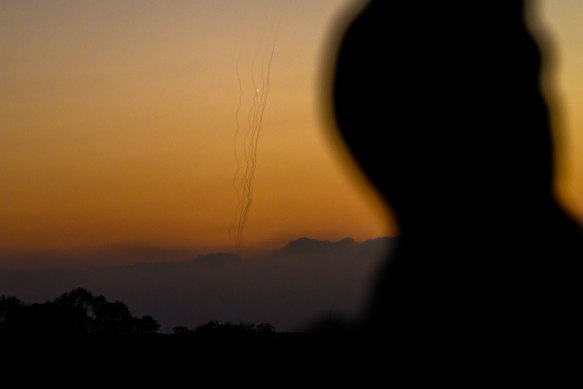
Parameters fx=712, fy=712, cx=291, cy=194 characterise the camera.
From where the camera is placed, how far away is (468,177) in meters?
0.95

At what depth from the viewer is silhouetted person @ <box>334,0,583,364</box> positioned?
91cm

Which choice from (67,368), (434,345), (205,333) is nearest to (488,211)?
Answer: (434,345)

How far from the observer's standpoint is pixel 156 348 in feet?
4.63

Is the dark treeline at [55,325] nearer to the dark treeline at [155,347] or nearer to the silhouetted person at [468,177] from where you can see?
the dark treeline at [155,347]

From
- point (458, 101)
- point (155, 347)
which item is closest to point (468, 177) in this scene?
point (458, 101)

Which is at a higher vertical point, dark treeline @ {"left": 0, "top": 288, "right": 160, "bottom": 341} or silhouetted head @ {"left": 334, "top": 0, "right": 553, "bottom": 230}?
silhouetted head @ {"left": 334, "top": 0, "right": 553, "bottom": 230}

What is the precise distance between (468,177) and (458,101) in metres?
0.10

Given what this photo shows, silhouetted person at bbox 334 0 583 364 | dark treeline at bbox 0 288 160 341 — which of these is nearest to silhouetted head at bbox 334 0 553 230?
silhouetted person at bbox 334 0 583 364

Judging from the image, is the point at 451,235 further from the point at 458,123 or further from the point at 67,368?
the point at 67,368

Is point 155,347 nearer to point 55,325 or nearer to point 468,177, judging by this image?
point 55,325

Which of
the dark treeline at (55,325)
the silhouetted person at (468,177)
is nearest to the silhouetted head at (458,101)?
the silhouetted person at (468,177)

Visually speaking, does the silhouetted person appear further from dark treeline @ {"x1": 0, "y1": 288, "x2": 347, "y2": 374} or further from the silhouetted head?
dark treeline @ {"x1": 0, "y1": 288, "x2": 347, "y2": 374}

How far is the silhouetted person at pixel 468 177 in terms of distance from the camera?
0.91 meters

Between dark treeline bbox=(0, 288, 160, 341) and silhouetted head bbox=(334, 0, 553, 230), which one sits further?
A: dark treeline bbox=(0, 288, 160, 341)
